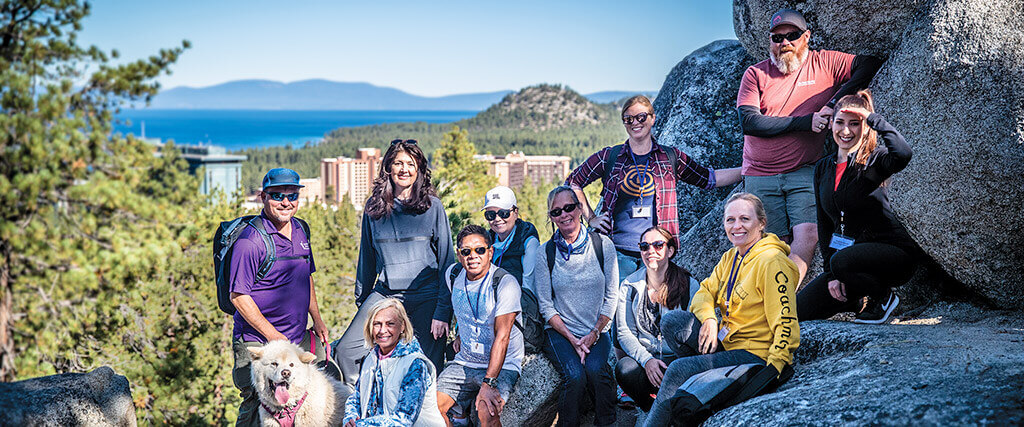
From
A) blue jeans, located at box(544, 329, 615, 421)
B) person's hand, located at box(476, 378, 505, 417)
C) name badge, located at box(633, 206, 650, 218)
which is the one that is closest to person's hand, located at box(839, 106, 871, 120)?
name badge, located at box(633, 206, 650, 218)

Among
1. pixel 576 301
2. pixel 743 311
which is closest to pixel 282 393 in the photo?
pixel 576 301

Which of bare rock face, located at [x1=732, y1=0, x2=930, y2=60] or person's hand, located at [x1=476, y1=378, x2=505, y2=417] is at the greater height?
bare rock face, located at [x1=732, y1=0, x2=930, y2=60]

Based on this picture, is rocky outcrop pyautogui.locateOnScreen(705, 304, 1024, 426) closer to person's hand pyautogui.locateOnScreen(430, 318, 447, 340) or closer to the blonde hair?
the blonde hair

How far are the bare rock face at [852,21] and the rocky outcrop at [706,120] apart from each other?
52.0 inches

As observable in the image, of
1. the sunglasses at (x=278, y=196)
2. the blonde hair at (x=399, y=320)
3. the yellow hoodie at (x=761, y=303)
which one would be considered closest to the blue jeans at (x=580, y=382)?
the yellow hoodie at (x=761, y=303)

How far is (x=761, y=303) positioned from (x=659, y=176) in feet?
6.69

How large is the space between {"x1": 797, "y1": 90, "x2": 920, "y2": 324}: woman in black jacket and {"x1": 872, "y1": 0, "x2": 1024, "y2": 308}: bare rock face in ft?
2.12

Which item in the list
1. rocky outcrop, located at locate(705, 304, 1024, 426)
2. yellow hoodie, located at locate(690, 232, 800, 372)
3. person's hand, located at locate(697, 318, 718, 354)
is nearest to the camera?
rocky outcrop, located at locate(705, 304, 1024, 426)

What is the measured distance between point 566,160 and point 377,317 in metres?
99.8

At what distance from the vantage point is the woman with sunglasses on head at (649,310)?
559 cm

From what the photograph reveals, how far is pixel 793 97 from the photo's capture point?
6379mm

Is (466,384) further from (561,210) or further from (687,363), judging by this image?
(687,363)

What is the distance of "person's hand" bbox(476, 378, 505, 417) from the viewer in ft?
17.7

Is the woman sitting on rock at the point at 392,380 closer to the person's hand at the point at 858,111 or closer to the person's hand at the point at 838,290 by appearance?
the person's hand at the point at 838,290
